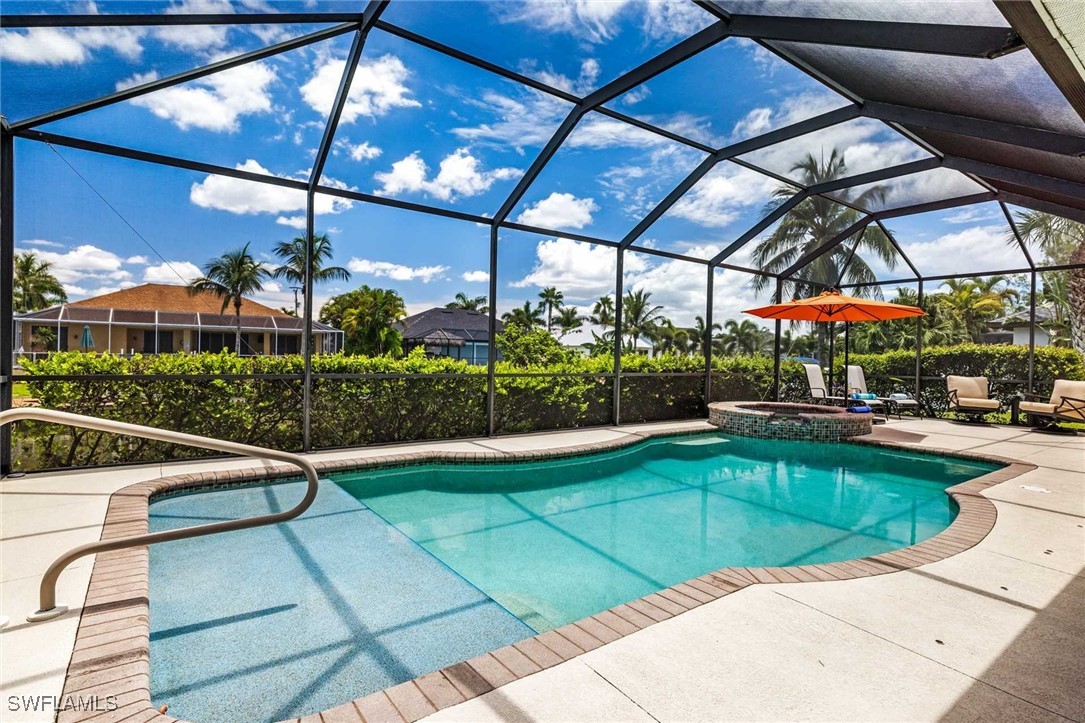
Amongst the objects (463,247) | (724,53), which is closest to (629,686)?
(724,53)

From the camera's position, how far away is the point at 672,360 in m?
10.9

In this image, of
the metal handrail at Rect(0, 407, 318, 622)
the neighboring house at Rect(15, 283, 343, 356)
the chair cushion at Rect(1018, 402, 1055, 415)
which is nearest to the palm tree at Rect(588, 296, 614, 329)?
the neighboring house at Rect(15, 283, 343, 356)

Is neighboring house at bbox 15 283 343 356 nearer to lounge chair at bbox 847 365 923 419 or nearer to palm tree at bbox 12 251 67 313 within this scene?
palm tree at bbox 12 251 67 313

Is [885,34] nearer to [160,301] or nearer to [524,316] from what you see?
[160,301]

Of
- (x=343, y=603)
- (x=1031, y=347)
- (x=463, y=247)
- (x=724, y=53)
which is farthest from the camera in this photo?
(x=463, y=247)

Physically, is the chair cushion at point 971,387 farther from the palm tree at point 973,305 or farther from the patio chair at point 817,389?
the palm tree at point 973,305

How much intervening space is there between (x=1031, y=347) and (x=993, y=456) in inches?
206

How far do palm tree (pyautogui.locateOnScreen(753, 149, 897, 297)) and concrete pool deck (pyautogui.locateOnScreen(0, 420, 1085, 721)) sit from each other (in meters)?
6.56

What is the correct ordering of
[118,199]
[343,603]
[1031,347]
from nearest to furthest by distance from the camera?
[343,603] → [118,199] → [1031,347]

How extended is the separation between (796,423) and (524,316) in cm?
3020

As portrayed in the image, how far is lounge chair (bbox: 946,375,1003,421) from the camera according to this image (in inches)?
424

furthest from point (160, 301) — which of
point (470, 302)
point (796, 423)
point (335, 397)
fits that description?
point (470, 302)

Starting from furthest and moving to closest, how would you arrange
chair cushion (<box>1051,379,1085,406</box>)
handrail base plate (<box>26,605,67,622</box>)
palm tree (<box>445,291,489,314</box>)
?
palm tree (<box>445,291,489,314</box>), chair cushion (<box>1051,379,1085,406</box>), handrail base plate (<box>26,605,67,622</box>)

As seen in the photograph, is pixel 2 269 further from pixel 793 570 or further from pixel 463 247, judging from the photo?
pixel 463 247
